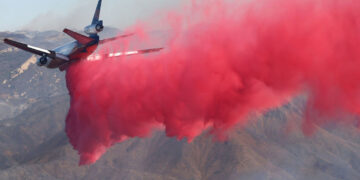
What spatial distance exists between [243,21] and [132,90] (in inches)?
583

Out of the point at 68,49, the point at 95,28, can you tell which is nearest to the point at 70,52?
the point at 68,49

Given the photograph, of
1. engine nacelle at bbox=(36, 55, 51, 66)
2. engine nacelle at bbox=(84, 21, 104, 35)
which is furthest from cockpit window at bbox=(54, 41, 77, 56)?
engine nacelle at bbox=(84, 21, 104, 35)

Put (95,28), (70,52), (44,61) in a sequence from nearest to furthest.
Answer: (95,28), (44,61), (70,52)

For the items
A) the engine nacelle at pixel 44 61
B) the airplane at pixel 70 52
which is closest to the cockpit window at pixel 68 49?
the airplane at pixel 70 52

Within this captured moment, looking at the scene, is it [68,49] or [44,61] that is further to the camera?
[68,49]

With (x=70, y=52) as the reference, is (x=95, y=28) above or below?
above

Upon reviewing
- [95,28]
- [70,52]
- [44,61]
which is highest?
[95,28]

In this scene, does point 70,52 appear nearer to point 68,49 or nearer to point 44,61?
point 68,49

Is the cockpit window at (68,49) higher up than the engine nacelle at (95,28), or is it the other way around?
the engine nacelle at (95,28)

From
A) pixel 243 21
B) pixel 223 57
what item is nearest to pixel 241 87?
pixel 223 57

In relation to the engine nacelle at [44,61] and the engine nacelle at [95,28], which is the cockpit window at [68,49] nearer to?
the engine nacelle at [44,61]

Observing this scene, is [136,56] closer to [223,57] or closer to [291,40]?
[223,57]

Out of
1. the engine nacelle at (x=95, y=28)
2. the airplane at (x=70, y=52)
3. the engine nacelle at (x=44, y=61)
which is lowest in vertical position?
the engine nacelle at (x=44, y=61)

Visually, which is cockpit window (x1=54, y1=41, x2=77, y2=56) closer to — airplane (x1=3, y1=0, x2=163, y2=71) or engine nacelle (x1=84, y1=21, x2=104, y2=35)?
airplane (x1=3, y1=0, x2=163, y2=71)
